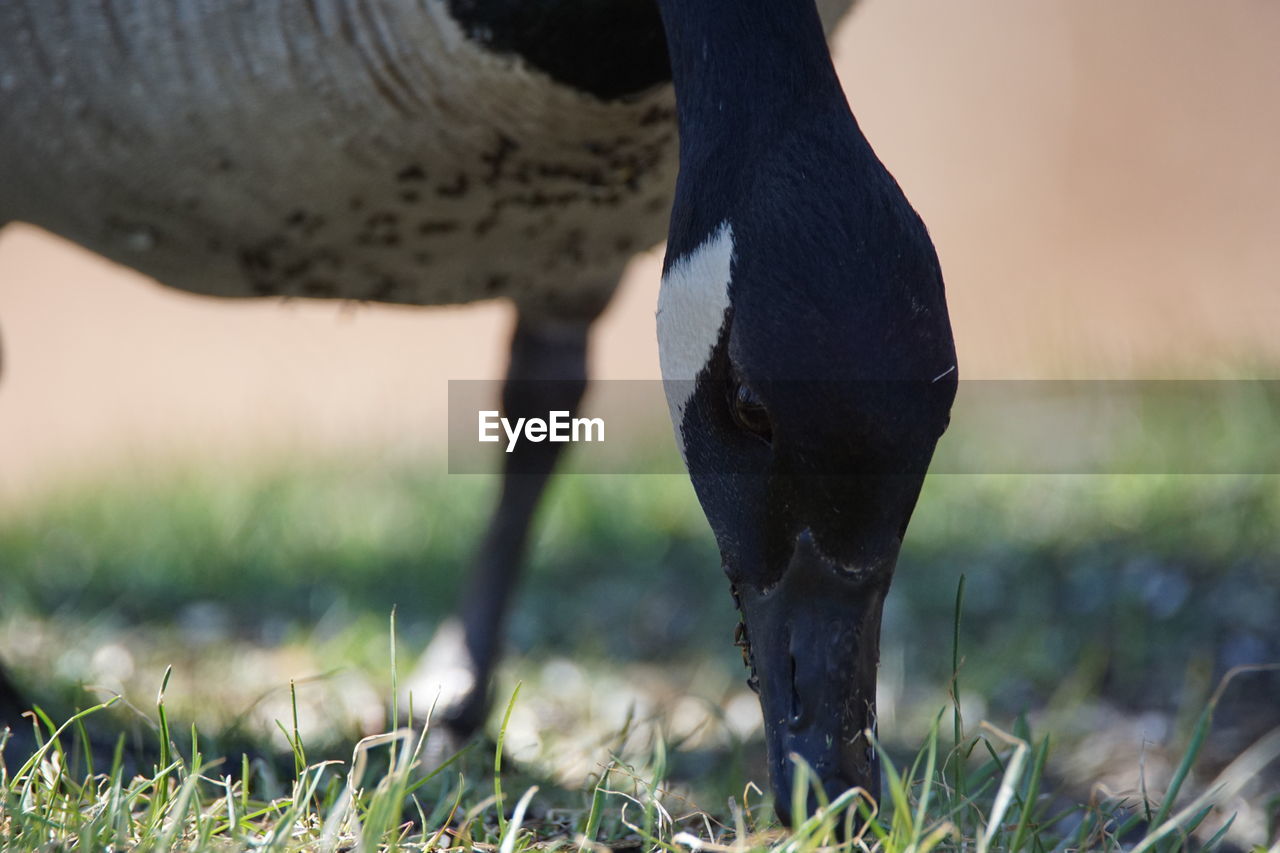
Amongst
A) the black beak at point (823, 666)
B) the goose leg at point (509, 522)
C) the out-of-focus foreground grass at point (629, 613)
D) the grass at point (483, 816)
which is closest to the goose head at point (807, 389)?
the black beak at point (823, 666)

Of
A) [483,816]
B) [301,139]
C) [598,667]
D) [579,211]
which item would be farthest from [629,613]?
[483,816]

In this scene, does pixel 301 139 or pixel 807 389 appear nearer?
pixel 807 389

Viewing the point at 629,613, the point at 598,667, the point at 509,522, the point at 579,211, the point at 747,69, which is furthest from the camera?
the point at 629,613

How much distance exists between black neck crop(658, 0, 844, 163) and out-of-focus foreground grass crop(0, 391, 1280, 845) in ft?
3.60

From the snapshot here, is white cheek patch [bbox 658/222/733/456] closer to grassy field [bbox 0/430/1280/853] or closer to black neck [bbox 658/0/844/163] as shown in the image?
black neck [bbox 658/0/844/163]

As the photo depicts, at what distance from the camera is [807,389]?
5.75 feet

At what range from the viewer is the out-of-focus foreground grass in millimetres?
3287

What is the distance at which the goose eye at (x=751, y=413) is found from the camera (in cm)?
182

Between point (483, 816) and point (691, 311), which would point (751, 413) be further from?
point (483, 816)

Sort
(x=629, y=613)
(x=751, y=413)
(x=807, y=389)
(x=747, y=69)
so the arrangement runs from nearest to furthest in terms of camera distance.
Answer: (x=807, y=389), (x=751, y=413), (x=747, y=69), (x=629, y=613)

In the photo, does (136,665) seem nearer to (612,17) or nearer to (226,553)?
(226,553)

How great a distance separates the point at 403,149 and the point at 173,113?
42 centimetres

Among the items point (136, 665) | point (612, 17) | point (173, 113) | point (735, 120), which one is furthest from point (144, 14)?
point (136, 665)

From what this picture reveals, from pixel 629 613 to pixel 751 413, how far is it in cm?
277
